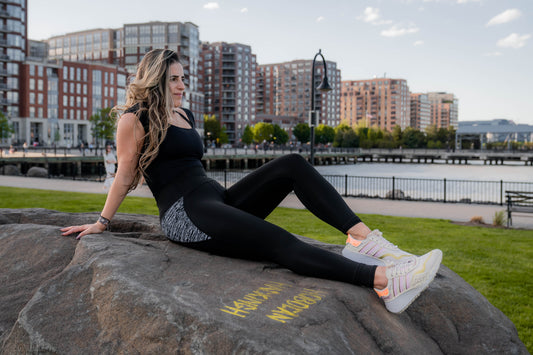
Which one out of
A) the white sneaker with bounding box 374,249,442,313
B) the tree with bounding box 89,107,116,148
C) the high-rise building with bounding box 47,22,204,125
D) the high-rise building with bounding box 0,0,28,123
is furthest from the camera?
the high-rise building with bounding box 47,22,204,125

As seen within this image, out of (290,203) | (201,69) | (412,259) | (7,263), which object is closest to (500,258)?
(412,259)

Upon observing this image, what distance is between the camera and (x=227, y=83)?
464 feet

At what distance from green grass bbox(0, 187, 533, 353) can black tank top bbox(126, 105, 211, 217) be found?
3.60 m

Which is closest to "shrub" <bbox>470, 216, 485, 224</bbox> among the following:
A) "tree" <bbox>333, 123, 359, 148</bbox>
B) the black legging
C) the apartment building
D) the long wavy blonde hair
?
the black legging

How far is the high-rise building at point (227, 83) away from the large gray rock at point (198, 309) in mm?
138199

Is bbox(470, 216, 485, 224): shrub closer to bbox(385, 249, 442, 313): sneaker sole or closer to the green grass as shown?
the green grass

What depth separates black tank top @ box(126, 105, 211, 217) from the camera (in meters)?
3.46

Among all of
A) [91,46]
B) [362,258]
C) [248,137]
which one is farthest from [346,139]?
[362,258]

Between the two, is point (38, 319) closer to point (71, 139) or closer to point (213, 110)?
point (71, 139)

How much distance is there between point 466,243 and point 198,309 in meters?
8.27

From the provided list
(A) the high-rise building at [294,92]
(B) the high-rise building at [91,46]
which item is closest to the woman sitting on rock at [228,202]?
(B) the high-rise building at [91,46]

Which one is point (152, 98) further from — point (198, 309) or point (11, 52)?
point (11, 52)

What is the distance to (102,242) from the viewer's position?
3242 millimetres

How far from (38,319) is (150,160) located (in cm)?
132
